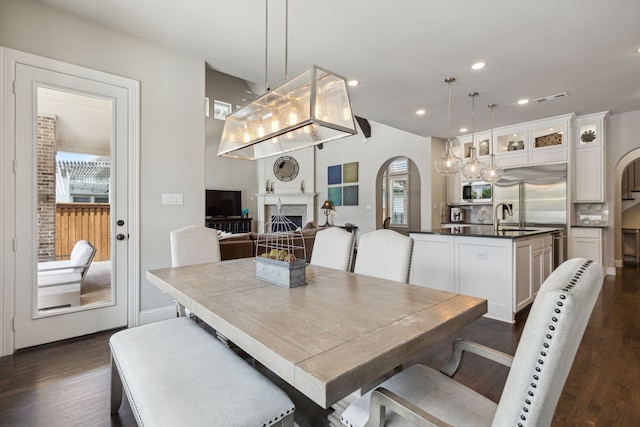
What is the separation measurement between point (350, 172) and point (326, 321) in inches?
291

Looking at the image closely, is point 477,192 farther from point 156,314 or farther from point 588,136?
point 156,314

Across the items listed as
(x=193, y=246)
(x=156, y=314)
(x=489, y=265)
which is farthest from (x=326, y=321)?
(x=489, y=265)

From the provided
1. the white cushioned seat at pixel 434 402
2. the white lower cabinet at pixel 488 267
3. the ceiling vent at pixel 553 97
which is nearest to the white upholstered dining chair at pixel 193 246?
the white cushioned seat at pixel 434 402

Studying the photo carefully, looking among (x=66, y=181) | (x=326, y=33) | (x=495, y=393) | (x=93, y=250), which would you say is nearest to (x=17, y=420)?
(x=93, y=250)

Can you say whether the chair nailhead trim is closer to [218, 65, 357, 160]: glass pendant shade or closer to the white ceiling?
[218, 65, 357, 160]: glass pendant shade

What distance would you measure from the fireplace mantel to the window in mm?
2113

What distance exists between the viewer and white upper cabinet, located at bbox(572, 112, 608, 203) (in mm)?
5059

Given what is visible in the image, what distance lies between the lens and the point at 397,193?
9.07 m

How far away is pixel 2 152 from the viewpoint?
7.51ft

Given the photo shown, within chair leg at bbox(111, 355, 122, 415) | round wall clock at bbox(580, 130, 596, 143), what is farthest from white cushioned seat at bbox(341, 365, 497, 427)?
round wall clock at bbox(580, 130, 596, 143)

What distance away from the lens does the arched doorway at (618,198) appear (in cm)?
507

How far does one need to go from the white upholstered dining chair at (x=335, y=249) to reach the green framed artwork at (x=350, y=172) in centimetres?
582

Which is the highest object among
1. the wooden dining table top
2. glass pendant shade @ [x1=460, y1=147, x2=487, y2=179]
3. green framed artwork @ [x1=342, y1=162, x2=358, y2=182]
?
green framed artwork @ [x1=342, y1=162, x2=358, y2=182]

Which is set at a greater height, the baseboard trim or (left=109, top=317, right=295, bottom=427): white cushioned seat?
(left=109, top=317, right=295, bottom=427): white cushioned seat
